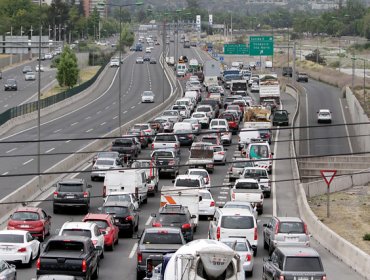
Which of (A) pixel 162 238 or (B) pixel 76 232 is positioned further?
(B) pixel 76 232

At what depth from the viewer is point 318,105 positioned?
11488 cm

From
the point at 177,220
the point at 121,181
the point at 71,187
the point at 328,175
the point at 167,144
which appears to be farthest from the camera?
the point at 167,144

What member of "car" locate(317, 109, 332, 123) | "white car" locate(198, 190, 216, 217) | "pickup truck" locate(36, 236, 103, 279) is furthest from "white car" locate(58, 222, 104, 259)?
"car" locate(317, 109, 332, 123)

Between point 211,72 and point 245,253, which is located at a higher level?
point 245,253

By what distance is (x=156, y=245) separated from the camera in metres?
31.1

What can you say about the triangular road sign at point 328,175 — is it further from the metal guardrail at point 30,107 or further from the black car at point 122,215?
the metal guardrail at point 30,107

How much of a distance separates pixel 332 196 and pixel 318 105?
5882 cm

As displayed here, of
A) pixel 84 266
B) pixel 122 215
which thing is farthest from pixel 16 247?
pixel 122 215

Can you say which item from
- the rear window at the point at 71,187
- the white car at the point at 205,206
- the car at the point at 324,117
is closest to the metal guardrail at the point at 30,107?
the car at the point at 324,117

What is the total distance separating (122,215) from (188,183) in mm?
8830

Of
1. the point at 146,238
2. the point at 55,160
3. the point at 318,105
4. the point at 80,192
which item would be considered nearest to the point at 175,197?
the point at 80,192

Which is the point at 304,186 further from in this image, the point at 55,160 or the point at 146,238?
the point at 146,238

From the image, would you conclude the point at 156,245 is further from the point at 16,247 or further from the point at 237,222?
the point at 237,222

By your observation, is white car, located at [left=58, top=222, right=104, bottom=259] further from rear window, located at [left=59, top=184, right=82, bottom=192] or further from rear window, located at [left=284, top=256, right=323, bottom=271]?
rear window, located at [left=59, top=184, right=82, bottom=192]
